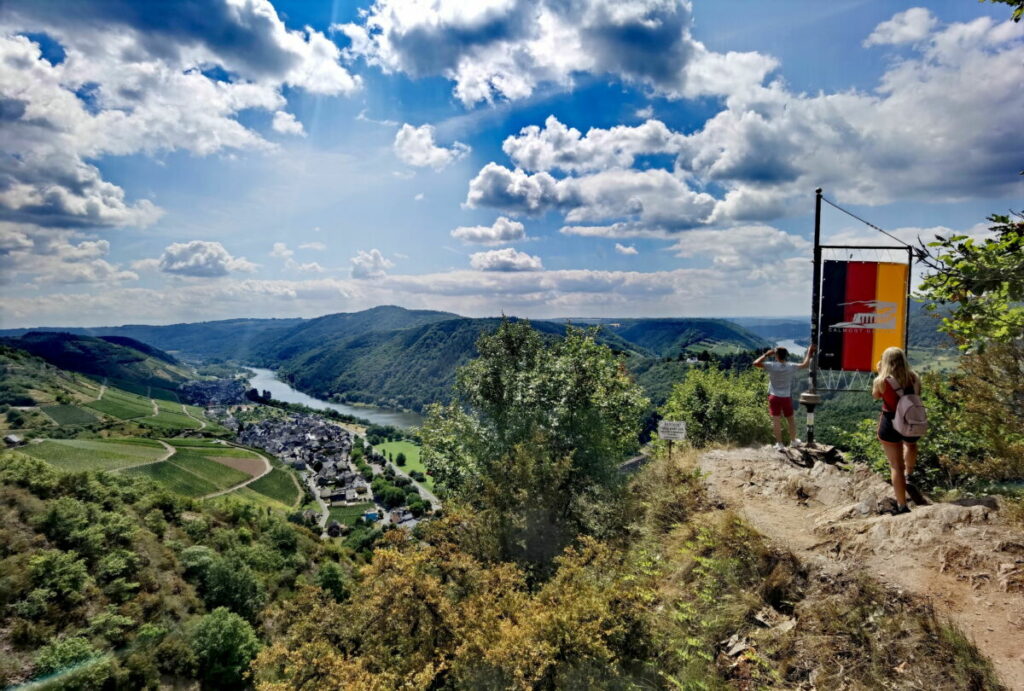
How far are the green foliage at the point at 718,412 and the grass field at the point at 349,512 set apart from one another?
258ft

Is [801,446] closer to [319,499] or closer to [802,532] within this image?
[802,532]

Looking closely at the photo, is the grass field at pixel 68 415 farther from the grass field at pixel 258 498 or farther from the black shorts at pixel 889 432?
the black shorts at pixel 889 432

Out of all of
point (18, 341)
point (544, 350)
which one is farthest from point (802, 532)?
point (18, 341)

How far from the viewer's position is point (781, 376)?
9.80m

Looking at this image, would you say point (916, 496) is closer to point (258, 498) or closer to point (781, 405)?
point (781, 405)

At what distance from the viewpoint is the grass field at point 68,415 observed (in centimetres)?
9656

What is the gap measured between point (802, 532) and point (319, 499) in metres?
104

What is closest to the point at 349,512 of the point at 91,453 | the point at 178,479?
the point at 178,479

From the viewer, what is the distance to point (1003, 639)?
407 cm

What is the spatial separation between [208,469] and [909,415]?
105 metres

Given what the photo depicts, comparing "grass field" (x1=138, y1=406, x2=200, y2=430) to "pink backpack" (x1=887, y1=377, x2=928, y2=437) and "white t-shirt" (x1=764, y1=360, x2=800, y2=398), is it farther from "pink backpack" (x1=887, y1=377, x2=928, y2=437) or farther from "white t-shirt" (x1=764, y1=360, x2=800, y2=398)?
"pink backpack" (x1=887, y1=377, x2=928, y2=437)

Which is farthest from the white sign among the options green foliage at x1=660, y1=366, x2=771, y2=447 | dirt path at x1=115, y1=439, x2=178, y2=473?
dirt path at x1=115, y1=439, x2=178, y2=473

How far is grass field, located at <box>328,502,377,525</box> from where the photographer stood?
273ft

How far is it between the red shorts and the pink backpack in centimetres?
390
